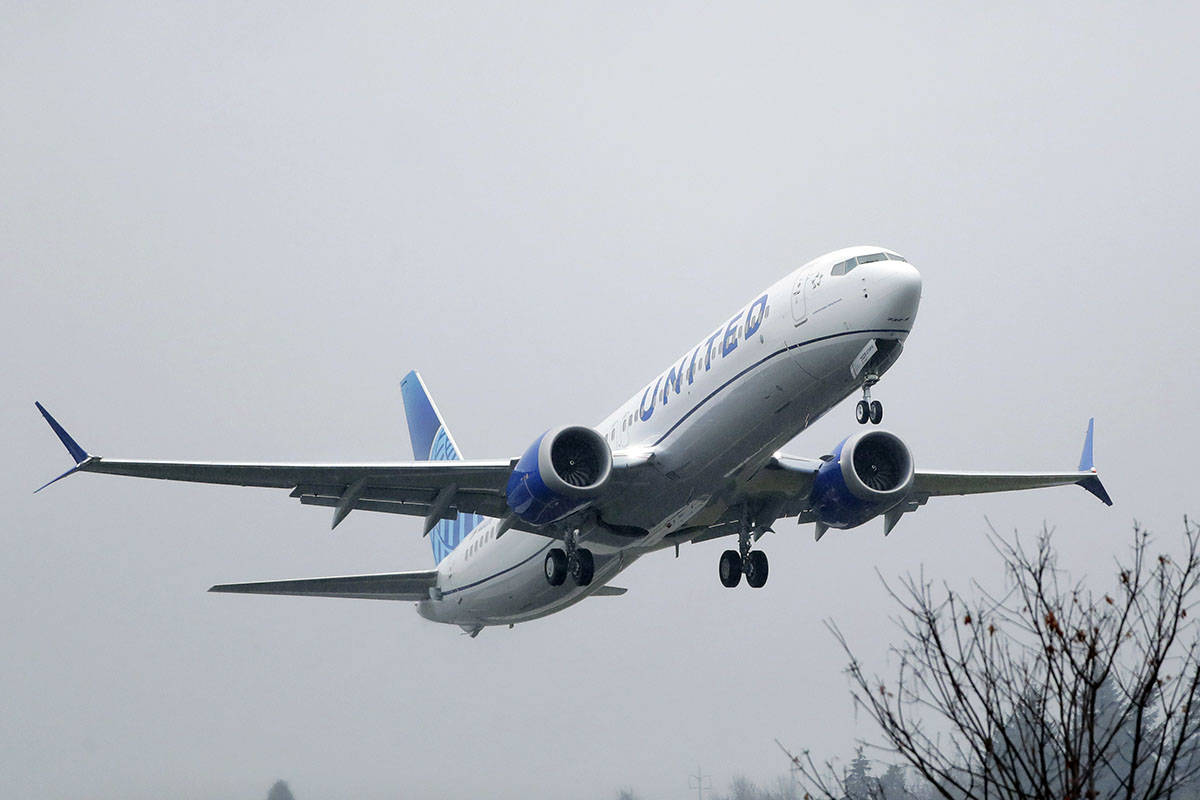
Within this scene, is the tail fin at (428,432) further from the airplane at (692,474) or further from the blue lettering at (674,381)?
the blue lettering at (674,381)

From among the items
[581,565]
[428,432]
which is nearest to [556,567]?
[581,565]

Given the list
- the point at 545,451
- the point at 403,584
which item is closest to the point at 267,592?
the point at 403,584

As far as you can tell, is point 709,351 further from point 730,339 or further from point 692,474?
point 692,474

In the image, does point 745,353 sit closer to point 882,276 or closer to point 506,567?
point 882,276

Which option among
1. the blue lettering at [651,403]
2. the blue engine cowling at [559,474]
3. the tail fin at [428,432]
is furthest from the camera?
the tail fin at [428,432]

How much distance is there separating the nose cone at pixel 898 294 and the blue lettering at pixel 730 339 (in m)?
3.04

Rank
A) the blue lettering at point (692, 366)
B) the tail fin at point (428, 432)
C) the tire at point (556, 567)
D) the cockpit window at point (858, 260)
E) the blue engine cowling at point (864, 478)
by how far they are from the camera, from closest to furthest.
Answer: the cockpit window at point (858, 260)
the blue lettering at point (692, 366)
the blue engine cowling at point (864, 478)
the tire at point (556, 567)
the tail fin at point (428, 432)

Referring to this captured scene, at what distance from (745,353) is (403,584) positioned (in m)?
14.6

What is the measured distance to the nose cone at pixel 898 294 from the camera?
2127 centimetres

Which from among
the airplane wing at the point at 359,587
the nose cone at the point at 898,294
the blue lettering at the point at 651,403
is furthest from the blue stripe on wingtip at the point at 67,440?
the nose cone at the point at 898,294

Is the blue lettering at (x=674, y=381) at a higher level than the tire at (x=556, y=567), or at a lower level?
higher

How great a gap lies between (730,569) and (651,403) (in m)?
5.69

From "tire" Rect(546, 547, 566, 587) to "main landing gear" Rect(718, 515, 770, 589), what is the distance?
4252 millimetres

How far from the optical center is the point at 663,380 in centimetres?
2533
